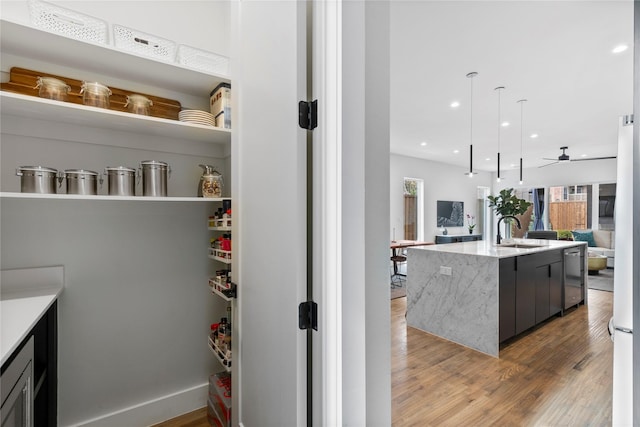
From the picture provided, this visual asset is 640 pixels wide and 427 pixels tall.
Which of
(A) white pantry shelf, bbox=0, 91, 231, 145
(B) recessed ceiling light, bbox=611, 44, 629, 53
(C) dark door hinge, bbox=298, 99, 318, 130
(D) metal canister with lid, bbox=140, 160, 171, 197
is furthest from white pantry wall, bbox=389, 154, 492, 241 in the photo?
(C) dark door hinge, bbox=298, 99, 318, 130

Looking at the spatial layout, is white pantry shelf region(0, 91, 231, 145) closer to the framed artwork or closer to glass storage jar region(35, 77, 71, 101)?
glass storage jar region(35, 77, 71, 101)

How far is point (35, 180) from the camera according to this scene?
1.34 m

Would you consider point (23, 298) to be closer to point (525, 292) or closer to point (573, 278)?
point (525, 292)

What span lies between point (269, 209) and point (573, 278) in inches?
184

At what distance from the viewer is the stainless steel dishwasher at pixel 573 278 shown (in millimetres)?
3902

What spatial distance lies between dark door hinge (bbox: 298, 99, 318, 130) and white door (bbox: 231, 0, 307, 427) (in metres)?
0.02

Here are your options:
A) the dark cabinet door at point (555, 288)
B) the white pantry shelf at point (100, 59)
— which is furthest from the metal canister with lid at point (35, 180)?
the dark cabinet door at point (555, 288)

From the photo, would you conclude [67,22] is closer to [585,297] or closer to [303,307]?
[303,307]

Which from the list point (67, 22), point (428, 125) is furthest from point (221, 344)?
point (428, 125)

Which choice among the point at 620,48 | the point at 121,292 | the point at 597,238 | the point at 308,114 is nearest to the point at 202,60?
the point at 308,114

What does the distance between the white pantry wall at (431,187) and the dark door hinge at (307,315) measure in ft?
21.5

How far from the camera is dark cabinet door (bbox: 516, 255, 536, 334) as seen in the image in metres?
3.04

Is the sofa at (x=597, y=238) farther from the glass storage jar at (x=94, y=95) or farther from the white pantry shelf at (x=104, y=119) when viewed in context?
the glass storage jar at (x=94, y=95)

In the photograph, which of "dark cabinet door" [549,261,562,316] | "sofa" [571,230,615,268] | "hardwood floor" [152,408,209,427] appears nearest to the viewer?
"hardwood floor" [152,408,209,427]
